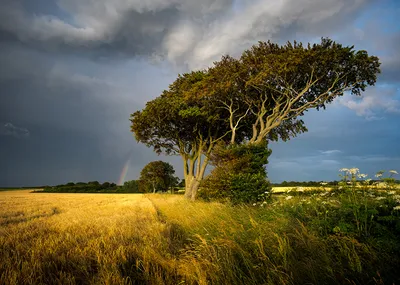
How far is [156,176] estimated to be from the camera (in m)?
61.2

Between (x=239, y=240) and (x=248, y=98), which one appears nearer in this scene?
(x=239, y=240)

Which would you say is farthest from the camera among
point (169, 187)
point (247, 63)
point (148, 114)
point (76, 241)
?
point (169, 187)

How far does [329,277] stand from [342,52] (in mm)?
17437

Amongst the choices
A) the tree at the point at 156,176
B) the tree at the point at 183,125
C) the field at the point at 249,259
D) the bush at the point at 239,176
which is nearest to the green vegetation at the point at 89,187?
the tree at the point at 156,176

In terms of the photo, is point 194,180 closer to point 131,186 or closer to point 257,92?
point 257,92

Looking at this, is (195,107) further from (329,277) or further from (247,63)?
(329,277)

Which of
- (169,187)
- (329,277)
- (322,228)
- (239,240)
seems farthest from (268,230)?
(169,187)

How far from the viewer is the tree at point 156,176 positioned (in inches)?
2421

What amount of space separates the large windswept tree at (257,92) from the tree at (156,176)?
110 ft

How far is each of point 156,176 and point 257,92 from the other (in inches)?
1775

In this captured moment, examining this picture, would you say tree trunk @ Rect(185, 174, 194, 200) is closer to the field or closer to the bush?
the bush

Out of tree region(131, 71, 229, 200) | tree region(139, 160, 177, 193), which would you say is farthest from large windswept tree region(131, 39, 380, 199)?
tree region(139, 160, 177, 193)

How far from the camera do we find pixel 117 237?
21.3 ft

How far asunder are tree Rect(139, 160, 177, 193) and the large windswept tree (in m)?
33.6
